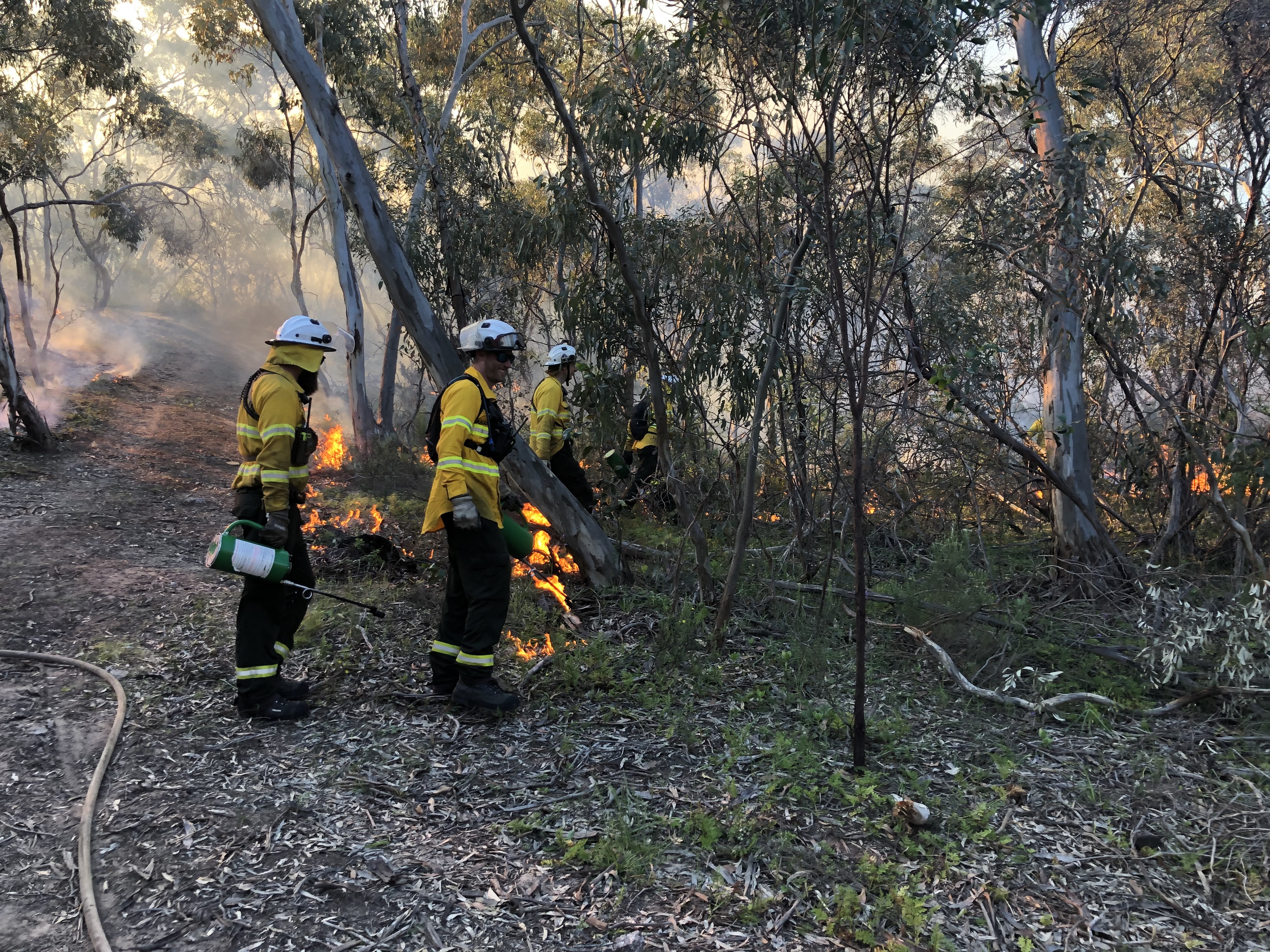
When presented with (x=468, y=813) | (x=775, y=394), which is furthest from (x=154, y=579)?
(x=775, y=394)

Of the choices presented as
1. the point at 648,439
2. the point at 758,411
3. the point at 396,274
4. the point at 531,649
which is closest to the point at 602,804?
the point at 531,649

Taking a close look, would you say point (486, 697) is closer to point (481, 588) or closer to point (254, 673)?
point (481, 588)

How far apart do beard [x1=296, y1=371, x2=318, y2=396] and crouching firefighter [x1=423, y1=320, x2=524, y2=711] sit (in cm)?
62

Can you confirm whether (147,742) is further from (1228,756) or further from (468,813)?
(1228,756)

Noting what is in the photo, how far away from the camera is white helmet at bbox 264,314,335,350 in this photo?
408cm

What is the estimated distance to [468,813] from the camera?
11.0ft

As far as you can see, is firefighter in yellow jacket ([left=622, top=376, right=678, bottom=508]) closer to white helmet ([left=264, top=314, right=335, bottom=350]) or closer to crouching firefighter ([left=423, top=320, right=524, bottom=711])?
crouching firefighter ([left=423, top=320, right=524, bottom=711])

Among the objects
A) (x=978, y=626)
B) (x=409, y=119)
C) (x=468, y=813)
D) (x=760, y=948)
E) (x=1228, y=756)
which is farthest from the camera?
(x=409, y=119)

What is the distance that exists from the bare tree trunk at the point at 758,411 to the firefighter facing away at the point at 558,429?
7.67ft

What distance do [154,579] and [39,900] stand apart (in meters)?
3.64

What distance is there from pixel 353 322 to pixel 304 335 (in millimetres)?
9085

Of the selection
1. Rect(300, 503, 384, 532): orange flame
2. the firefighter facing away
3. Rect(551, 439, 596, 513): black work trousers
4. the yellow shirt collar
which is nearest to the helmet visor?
the yellow shirt collar

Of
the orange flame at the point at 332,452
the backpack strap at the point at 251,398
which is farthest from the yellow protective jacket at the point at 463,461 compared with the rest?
the orange flame at the point at 332,452

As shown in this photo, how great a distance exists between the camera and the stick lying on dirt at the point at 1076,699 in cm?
405
